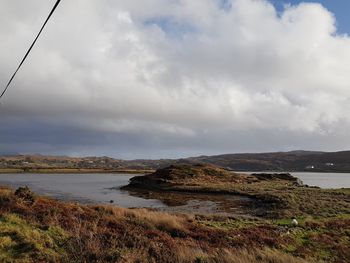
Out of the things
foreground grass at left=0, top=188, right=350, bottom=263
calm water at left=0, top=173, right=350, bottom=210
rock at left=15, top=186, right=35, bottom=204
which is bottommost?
calm water at left=0, top=173, right=350, bottom=210

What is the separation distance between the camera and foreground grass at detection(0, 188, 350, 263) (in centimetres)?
1266

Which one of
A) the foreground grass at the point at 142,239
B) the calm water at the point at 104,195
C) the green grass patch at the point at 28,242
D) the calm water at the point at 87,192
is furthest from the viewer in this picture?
the calm water at the point at 87,192

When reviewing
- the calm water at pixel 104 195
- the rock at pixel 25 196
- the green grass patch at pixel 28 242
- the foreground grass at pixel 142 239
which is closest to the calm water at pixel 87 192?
the calm water at pixel 104 195

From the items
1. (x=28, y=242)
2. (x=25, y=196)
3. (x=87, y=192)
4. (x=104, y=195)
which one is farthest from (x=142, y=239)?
(x=87, y=192)

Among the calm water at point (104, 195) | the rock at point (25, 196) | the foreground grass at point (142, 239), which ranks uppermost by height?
the rock at point (25, 196)

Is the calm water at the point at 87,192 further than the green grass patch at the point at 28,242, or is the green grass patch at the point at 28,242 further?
the calm water at the point at 87,192

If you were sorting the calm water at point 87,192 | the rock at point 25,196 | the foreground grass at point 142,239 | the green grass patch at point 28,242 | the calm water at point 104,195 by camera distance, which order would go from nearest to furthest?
1. the green grass patch at point 28,242
2. the foreground grass at point 142,239
3. the rock at point 25,196
4. the calm water at point 104,195
5. the calm water at point 87,192

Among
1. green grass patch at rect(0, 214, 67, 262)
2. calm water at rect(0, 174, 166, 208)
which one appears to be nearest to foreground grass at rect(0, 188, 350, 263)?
green grass patch at rect(0, 214, 67, 262)

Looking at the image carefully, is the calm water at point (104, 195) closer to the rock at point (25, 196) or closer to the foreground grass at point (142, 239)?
the rock at point (25, 196)

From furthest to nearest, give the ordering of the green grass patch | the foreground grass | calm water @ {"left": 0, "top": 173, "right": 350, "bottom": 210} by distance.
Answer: calm water @ {"left": 0, "top": 173, "right": 350, "bottom": 210}
the foreground grass
the green grass patch

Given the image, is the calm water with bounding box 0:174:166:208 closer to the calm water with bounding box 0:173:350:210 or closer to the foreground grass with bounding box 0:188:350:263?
the calm water with bounding box 0:173:350:210

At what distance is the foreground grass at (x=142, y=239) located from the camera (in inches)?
498

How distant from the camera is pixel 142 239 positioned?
17047 mm

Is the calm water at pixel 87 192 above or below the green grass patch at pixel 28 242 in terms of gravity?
below
